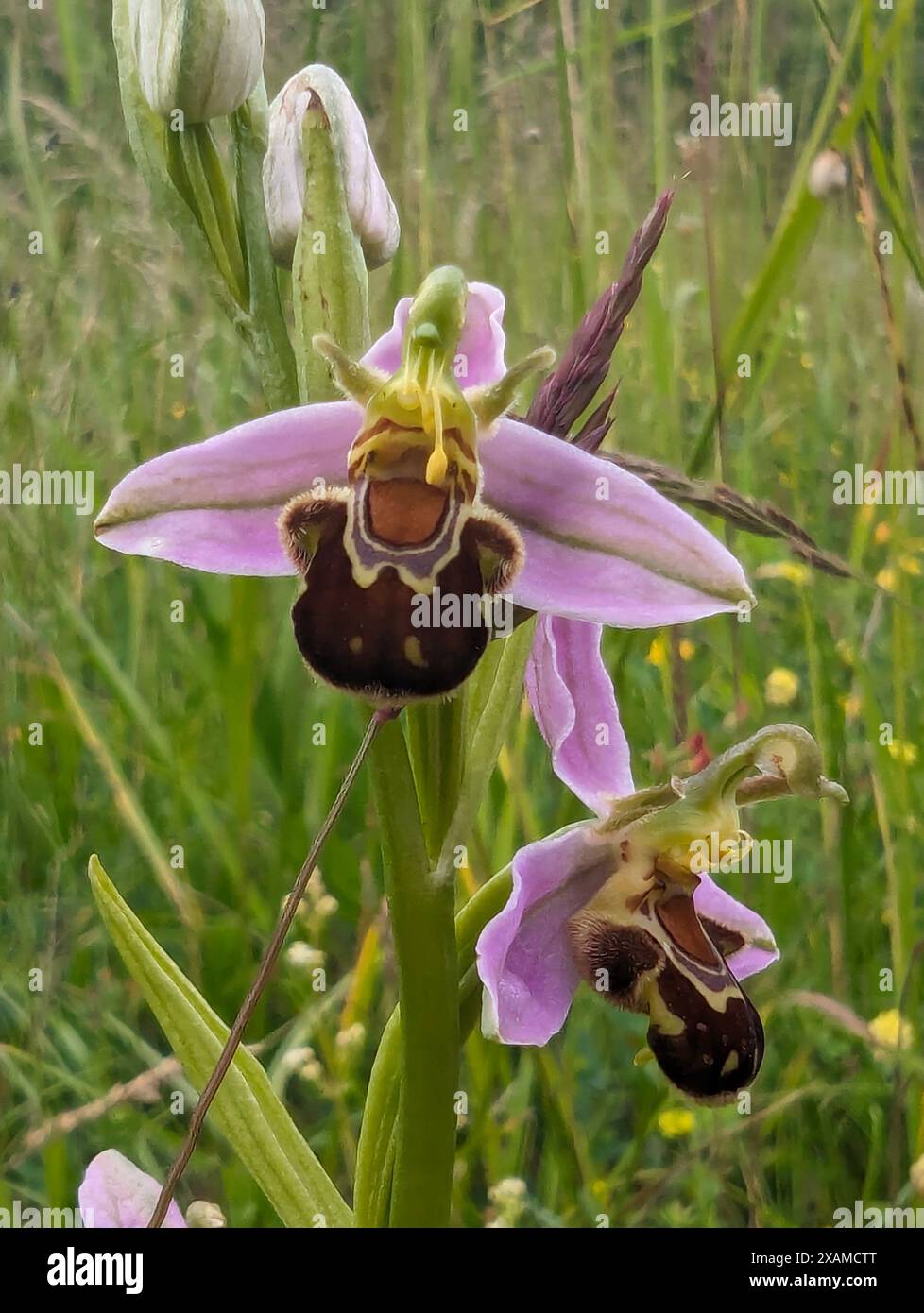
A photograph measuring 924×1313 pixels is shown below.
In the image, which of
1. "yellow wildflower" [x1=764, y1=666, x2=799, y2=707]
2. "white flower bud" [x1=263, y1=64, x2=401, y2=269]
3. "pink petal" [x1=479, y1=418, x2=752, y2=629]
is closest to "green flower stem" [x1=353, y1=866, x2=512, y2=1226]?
"pink petal" [x1=479, y1=418, x2=752, y2=629]

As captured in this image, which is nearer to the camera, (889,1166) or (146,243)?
(889,1166)

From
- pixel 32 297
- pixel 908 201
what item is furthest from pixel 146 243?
pixel 908 201

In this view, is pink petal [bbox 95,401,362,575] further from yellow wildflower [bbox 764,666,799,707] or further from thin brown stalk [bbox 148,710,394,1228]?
yellow wildflower [bbox 764,666,799,707]

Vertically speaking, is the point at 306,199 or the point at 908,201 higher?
the point at 908,201

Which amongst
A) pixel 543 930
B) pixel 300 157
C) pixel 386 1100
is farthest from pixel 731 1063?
pixel 300 157

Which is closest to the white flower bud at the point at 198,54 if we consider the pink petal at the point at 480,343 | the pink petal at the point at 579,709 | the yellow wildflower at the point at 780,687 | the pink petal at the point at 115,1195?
the pink petal at the point at 480,343

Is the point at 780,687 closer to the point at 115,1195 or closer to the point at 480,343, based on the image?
the point at 480,343

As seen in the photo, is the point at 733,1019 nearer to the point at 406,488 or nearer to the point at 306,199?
the point at 406,488
